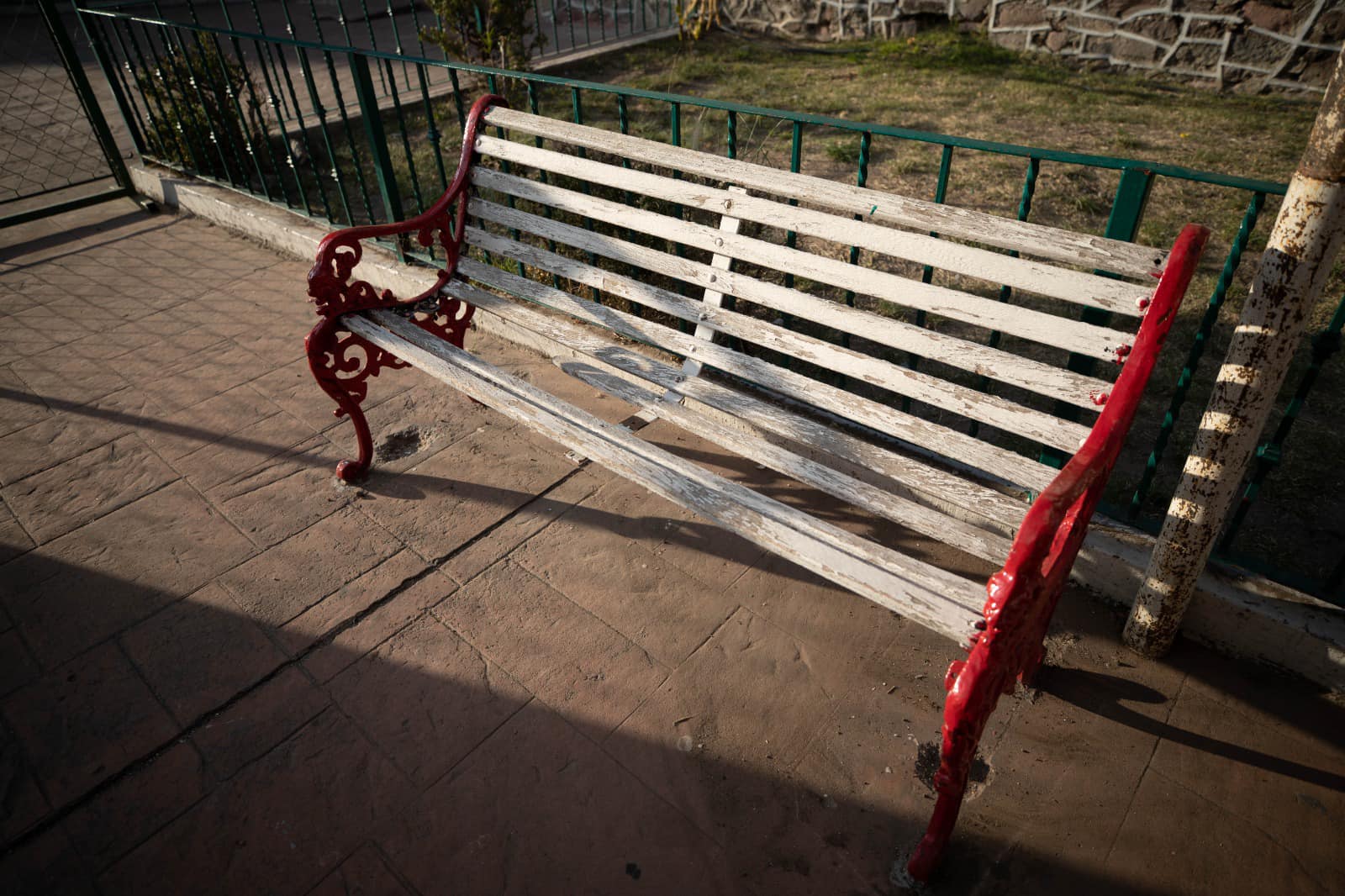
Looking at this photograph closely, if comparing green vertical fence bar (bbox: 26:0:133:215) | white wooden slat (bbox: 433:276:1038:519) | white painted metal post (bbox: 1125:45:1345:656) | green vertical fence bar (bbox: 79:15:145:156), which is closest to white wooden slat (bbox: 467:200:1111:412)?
white wooden slat (bbox: 433:276:1038:519)

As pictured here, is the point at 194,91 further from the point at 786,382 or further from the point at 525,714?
the point at 525,714

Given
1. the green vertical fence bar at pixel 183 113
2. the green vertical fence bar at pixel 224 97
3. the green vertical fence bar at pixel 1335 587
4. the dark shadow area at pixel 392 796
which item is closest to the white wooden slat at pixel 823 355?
the green vertical fence bar at pixel 1335 587

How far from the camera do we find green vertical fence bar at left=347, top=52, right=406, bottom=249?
3.69 meters

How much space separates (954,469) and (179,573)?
2680 mm

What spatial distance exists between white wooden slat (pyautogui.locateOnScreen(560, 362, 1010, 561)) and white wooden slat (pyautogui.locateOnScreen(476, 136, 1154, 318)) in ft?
1.94

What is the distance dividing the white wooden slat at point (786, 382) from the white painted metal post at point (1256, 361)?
1.40 feet

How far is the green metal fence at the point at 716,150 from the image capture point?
2086 mm

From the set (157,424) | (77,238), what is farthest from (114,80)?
(157,424)

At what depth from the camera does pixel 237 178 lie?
586 cm

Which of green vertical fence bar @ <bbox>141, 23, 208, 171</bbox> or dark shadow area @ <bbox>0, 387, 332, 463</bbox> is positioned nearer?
dark shadow area @ <bbox>0, 387, 332, 463</bbox>

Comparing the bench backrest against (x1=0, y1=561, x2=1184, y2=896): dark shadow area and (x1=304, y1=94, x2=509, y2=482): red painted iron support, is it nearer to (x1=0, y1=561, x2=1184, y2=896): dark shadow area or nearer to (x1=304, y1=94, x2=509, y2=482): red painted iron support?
(x1=304, y1=94, x2=509, y2=482): red painted iron support

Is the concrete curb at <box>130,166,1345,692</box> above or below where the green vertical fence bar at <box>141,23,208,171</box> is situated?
below

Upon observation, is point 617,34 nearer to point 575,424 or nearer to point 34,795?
point 575,424

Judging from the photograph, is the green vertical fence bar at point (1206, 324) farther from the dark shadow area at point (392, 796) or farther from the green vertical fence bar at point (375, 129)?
the green vertical fence bar at point (375, 129)
